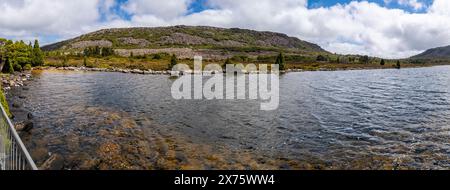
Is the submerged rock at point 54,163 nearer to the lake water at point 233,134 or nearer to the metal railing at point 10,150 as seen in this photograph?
the lake water at point 233,134

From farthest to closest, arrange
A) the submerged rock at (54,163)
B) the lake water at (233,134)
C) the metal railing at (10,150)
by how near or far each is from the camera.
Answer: the lake water at (233,134) < the submerged rock at (54,163) < the metal railing at (10,150)

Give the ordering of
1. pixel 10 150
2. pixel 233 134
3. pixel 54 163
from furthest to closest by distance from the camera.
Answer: pixel 233 134
pixel 54 163
pixel 10 150

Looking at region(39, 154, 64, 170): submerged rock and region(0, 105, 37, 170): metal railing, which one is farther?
region(39, 154, 64, 170): submerged rock

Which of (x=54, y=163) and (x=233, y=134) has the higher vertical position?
(x=233, y=134)

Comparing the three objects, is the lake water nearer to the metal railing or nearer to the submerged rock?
the submerged rock

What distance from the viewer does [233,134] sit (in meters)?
19.5

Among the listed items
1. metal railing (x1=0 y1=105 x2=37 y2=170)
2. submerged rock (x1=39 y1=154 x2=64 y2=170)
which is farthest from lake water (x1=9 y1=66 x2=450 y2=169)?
metal railing (x1=0 y1=105 x2=37 y2=170)

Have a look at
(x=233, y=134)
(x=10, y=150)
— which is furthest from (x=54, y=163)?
(x=233, y=134)

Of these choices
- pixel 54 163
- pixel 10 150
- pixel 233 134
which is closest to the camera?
pixel 10 150

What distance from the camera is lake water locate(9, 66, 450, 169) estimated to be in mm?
14562

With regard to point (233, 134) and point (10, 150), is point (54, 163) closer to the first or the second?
point (10, 150)

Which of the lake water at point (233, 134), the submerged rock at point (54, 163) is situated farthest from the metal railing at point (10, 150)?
the lake water at point (233, 134)

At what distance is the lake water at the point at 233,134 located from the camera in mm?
14562

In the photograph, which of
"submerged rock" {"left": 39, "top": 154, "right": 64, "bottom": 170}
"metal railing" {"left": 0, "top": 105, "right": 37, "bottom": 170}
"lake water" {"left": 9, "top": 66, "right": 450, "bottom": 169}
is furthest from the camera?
"lake water" {"left": 9, "top": 66, "right": 450, "bottom": 169}
